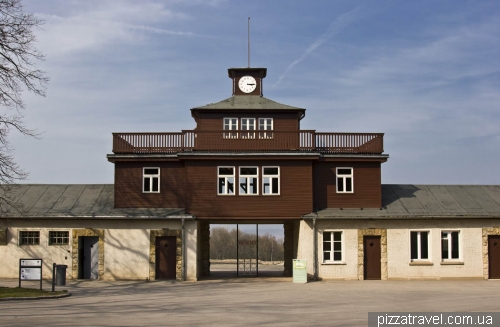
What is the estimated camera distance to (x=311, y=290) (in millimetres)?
23516

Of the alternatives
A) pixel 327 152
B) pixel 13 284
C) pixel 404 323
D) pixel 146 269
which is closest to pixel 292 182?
pixel 327 152

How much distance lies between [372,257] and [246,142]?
25.8 ft

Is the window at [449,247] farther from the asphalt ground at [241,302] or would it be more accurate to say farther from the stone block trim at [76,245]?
the stone block trim at [76,245]

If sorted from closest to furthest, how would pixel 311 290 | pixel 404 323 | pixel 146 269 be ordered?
pixel 404 323 → pixel 311 290 → pixel 146 269

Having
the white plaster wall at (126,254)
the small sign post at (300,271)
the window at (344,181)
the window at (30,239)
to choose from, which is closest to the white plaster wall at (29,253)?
the window at (30,239)

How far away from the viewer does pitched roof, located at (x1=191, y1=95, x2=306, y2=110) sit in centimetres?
3078

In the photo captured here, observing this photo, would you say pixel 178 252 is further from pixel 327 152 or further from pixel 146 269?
pixel 327 152

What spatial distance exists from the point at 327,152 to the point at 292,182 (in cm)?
235

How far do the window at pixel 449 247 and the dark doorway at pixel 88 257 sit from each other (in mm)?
15987

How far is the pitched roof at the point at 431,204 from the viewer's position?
28656mm

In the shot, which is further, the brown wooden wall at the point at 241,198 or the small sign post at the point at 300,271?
the brown wooden wall at the point at 241,198

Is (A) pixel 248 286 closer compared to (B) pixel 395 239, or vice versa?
(A) pixel 248 286

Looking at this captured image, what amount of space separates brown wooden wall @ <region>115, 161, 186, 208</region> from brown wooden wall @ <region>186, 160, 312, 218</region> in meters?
0.94

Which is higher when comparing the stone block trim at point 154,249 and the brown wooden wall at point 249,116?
the brown wooden wall at point 249,116
